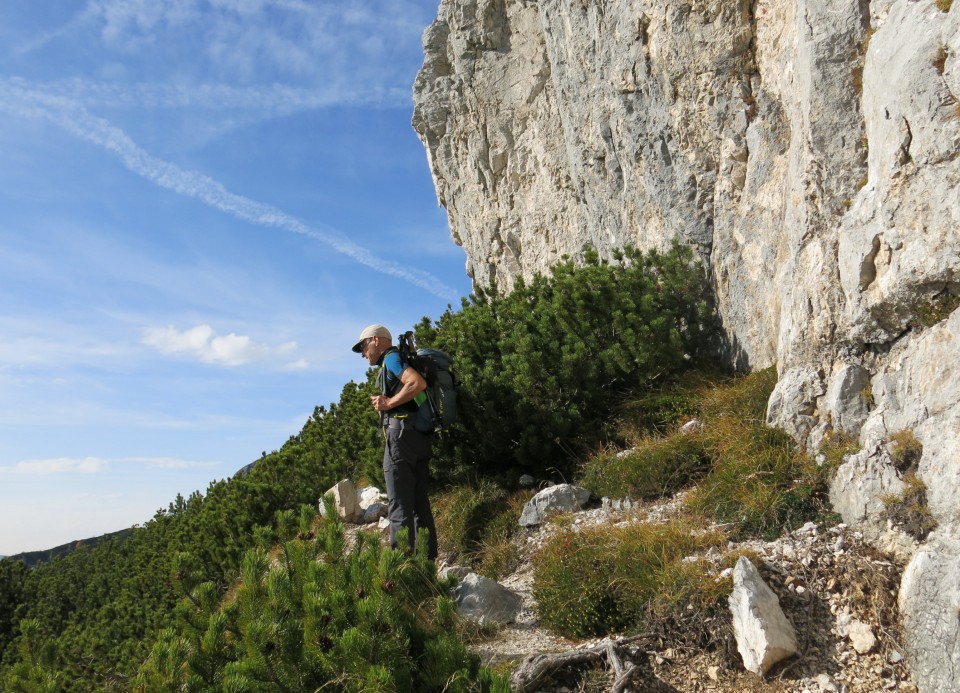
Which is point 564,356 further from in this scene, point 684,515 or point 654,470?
point 684,515

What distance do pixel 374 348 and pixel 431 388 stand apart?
671 mm

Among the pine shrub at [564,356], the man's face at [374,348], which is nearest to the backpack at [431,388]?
the man's face at [374,348]

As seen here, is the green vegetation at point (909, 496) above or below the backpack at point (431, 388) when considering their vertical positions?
below

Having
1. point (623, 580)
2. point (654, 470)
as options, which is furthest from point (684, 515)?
point (623, 580)

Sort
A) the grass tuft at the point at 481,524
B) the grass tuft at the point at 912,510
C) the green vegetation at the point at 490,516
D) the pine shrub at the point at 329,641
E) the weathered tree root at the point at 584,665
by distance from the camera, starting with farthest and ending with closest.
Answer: the grass tuft at the point at 481,524
the grass tuft at the point at 912,510
the weathered tree root at the point at 584,665
the green vegetation at the point at 490,516
the pine shrub at the point at 329,641

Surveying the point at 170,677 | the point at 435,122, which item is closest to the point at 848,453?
the point at 170,677

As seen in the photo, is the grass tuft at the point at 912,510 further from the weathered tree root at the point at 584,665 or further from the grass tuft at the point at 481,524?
the grass tuft at the point at 481,524

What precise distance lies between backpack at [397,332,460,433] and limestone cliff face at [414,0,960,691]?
306cm

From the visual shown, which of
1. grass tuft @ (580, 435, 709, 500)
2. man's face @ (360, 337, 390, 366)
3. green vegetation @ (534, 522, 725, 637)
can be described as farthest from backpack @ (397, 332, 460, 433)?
grass tuft @ (580, 435, 709, 500)

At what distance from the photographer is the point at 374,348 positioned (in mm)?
6598

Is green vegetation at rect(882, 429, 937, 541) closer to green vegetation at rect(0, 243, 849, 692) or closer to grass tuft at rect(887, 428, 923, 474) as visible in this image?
grass tuft at rect(887, 428, 923, 474)

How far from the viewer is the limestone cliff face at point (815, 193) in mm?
4797

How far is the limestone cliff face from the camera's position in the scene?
480 centimetres

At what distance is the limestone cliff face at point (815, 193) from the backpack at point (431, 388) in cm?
306
